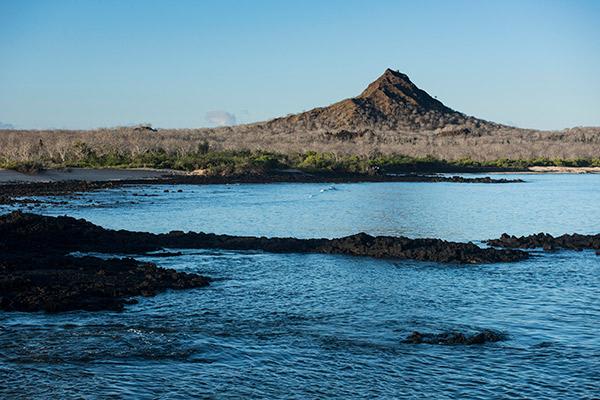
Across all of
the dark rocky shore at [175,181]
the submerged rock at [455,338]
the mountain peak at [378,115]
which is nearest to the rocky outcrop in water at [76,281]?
the submerged rock at [455,338]

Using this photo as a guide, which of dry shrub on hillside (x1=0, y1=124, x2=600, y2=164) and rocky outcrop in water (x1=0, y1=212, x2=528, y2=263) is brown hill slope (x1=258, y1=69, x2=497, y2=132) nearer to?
dry shrub on hillside (x1=0, y1=124, x2=600, y2=164)

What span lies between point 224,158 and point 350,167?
1201 cm

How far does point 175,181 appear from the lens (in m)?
59.2

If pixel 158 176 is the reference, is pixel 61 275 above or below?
below

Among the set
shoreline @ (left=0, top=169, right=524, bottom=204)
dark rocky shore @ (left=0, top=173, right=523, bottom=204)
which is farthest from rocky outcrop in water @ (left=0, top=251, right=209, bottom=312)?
shoreline @ (left=0, top=169, right=524, bottom=204)

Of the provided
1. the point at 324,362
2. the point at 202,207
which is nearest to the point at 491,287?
the point at 324,362

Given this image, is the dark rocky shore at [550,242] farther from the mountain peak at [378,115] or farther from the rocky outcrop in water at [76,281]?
the mountain peak at [378,115]

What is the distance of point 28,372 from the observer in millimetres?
9969

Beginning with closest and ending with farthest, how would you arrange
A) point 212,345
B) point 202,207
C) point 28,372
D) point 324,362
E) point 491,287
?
point 28,372, point 324,362, point 212,345, point 491,287, point 202,207

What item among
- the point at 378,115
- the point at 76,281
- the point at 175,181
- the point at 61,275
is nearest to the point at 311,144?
the point at 175,181

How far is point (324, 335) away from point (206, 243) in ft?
34.7

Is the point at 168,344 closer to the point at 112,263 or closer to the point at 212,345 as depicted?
the point at 212,345

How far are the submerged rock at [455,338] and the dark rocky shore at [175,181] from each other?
28.7 meters

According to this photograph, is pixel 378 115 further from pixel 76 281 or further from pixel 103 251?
pixel 76 281
